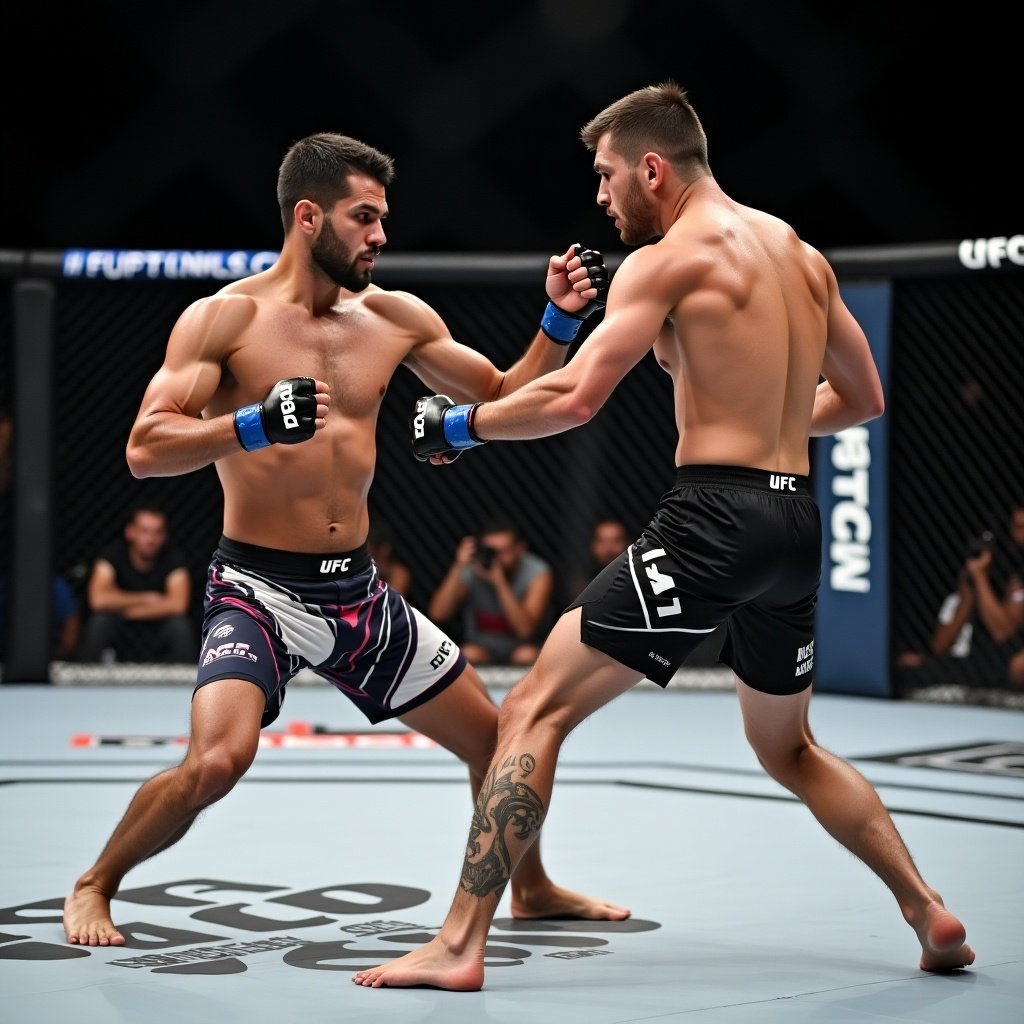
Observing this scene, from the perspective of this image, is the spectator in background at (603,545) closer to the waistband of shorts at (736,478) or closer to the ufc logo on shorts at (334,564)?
the ufc logo on shorts at (334,564)

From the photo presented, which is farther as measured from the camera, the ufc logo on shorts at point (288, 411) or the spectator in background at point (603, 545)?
the spectator in background at point (603, 545)

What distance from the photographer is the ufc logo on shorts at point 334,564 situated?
330 centimetres

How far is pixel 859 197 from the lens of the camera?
878 centimetres

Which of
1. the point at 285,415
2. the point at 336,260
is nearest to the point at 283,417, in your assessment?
the point at 285,415

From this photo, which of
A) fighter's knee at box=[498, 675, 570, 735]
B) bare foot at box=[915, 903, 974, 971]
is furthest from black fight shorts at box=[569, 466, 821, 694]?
bare foot at box=[915, 903, 974, 971]

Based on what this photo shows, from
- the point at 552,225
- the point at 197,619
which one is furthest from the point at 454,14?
the point at 197,619

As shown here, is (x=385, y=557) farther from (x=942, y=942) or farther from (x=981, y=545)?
(x=942, y=942)

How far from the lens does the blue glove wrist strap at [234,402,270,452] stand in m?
3.03

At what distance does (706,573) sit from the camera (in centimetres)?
281

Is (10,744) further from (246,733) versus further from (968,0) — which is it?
(968,0)

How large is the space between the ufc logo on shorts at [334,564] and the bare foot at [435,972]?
82 centimetres

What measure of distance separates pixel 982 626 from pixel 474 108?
151 inches

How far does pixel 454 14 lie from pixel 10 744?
4812 mm

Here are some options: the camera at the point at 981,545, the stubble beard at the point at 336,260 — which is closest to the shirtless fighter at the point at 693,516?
the stubble beard at the point at 336,260
